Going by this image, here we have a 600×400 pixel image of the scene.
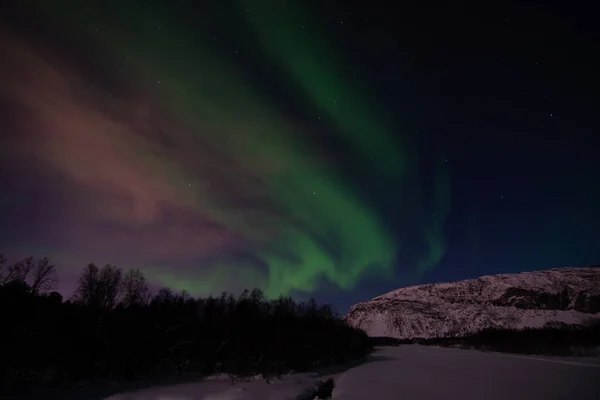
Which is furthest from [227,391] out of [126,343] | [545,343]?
[545,343]

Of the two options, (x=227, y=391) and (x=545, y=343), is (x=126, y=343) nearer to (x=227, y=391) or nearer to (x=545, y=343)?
(x=227, y=391)

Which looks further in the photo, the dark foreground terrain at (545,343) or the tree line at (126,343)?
the dark foreground terrain at (545,343)

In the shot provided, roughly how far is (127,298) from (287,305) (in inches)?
1758

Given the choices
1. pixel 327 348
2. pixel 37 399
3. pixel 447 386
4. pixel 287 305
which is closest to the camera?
pixel 37 399

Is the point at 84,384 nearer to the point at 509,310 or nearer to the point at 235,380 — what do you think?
the point at 235,380

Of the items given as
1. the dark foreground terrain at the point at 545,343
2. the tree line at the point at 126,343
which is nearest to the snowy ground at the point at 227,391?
the tree line at the point at 126,343

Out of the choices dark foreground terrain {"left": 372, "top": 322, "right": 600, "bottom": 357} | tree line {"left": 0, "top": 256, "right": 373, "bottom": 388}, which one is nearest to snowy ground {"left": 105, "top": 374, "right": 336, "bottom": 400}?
tree line {"left": 0, "top": 256, "right": 373, "bottom": 388}

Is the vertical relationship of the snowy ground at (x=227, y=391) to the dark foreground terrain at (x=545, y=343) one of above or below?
below

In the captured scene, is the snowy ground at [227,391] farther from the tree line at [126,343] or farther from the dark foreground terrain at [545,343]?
the dark foreground terrain at [545,343]

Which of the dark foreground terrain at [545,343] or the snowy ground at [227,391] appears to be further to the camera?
the dark foreground terrain at [545,343]

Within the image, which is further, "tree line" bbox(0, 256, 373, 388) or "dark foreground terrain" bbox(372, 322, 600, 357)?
"dark foreground terrain" bbox(372, 322, 600, 357)

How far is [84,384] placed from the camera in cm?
2259

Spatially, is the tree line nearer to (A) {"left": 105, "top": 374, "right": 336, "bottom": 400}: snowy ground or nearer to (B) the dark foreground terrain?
(A) {"left": 105, "top": 374, "right": 336, "bottom": 400}: snowy ground

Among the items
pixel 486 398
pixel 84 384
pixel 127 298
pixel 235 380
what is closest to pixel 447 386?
pixel 486 398
